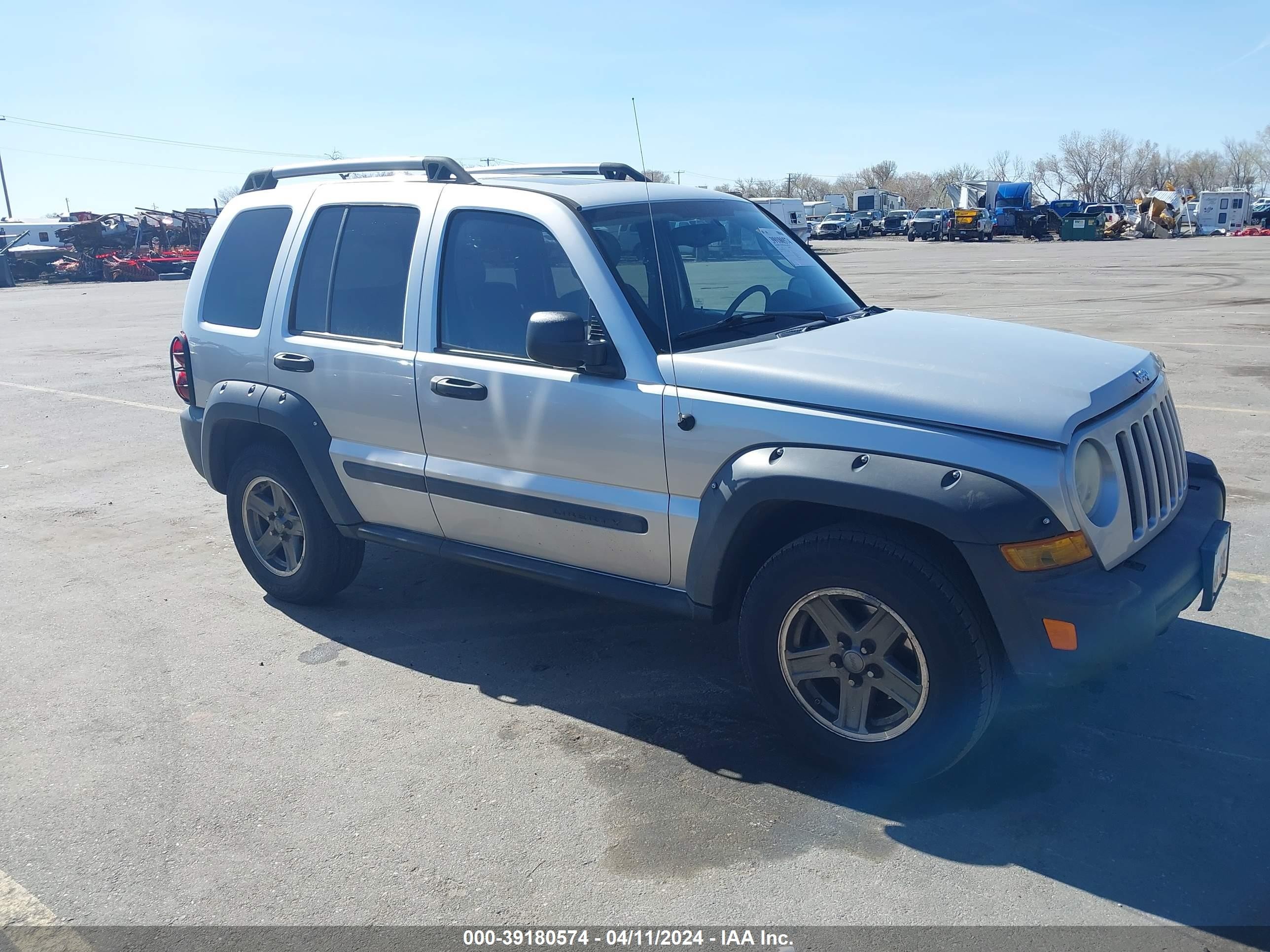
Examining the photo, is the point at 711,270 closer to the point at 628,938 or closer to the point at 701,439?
the point at 701,439

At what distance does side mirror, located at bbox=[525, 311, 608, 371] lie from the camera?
372 centimetres

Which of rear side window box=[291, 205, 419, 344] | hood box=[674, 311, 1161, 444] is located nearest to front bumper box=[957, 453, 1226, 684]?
hood box=[674, 311, 1161, 444]

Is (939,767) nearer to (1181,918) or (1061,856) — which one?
(1061,856)

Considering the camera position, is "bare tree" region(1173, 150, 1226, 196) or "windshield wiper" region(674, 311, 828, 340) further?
"bare tree" region(1173, 150, 1226, 196)

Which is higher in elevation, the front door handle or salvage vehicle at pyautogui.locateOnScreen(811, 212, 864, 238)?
salvage vehicle at pyautogui.locateOnScreen(811, 212, 864, 238)

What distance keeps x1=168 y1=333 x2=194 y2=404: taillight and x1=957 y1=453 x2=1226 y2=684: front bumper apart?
413 centimetres

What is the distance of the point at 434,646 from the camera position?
→ 4816 mm

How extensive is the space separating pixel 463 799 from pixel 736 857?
3.19 ft

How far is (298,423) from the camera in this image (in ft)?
15.9

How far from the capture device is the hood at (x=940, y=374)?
324 centimetres

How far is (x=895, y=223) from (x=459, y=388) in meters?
65.7

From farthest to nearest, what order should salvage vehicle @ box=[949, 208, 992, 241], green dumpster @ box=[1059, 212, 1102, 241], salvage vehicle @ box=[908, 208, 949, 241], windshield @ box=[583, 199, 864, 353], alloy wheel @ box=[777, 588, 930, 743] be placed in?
salvage vehicle @ box=[908, 208, 949, 241]
salvage vehicle @ box=[949, 208, 992, 241]
green dumpster @ box=[1059, 212, 1102, 241]
windshield @ box=[583, 199, 864, 353]
alloy wheel @ box=[777, 588, 930, 743]

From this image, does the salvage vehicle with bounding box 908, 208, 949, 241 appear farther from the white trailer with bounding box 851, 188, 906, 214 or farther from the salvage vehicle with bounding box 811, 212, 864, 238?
the white trailer with bounding box 851, 188, 906, 214

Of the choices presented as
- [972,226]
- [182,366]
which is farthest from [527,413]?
[972,226]
